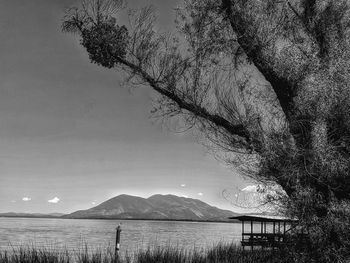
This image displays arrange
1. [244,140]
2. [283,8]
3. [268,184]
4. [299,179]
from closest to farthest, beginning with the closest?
[299,179] < [268,184] < [244,140] < [283,8]

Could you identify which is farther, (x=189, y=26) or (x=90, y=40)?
(x=189, y=26)

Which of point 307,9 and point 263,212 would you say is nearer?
point 263,212

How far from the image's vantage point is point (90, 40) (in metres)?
12.4

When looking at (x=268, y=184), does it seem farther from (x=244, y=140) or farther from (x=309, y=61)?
(x=309, y=61)

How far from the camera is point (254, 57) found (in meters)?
12.7

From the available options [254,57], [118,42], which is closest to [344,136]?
[254,57]

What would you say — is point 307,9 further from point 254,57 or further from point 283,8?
point 254,57

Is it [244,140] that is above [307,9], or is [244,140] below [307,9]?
below

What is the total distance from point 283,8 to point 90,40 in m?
5.66

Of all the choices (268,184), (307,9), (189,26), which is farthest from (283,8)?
(268,184)

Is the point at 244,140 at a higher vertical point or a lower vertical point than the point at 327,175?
higher

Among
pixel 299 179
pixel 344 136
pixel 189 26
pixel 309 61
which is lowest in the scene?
pixel 299 179

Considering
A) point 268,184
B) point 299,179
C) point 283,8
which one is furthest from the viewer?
point 283,8

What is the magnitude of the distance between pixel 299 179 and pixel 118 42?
5.99m
